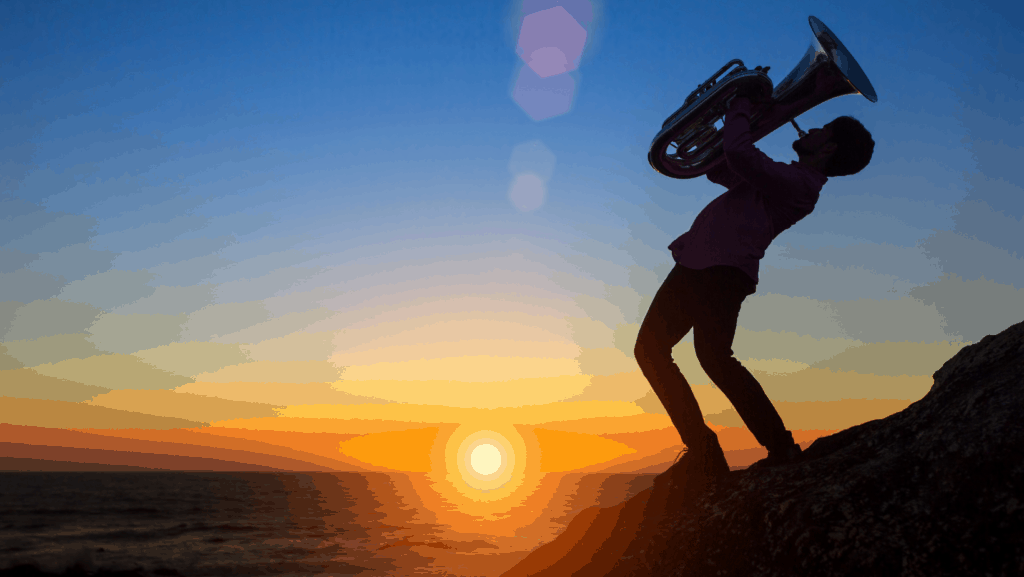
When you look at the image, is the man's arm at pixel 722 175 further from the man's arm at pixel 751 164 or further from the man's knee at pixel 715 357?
the man's knee at pixel 715 357

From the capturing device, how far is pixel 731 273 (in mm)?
2943

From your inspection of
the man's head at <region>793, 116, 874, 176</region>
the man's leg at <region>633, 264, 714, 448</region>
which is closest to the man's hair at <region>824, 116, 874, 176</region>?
the man's head at <region>793, 116, 874, 176</region>

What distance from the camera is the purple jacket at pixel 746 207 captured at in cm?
291

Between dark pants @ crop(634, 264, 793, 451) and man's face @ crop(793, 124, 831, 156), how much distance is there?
1.13 m

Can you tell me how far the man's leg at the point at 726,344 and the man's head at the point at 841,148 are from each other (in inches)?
42.0

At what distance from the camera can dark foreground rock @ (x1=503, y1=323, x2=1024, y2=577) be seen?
1737 millimetres

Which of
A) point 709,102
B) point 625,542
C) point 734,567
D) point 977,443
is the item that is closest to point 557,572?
point 625,542

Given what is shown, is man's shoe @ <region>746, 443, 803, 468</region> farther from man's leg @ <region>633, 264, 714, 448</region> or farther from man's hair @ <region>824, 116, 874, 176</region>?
man's hair @ <region>824, 116, 874, 176</region>

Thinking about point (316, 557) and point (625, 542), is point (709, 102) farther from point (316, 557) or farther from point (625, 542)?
point (316, 557)

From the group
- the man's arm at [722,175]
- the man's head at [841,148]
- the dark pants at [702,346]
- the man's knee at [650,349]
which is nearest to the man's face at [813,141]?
the man's head at [841,148]

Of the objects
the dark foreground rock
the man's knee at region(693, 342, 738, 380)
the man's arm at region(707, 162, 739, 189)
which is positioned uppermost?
the man's arm at region(707, 162, 739, 189)

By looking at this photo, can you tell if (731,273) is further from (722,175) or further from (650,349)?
(722,175)

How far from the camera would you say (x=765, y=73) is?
3703 millimetres

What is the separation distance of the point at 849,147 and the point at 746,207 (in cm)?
84
